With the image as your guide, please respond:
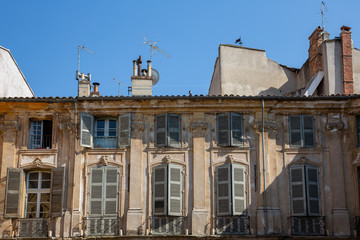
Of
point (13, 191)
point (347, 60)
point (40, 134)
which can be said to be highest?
point (347, 60)

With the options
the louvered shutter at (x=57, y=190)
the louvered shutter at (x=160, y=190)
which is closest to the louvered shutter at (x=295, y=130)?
the louvered shutter at (x=160, y=190)

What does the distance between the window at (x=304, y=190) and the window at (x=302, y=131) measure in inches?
33.0

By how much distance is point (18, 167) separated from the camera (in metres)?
23.6

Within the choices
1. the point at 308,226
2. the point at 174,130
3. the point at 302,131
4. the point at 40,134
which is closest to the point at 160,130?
the point at 174,130

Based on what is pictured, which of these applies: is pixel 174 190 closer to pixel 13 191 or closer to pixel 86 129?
pixel 86 129

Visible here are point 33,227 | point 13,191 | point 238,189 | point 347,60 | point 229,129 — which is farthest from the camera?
point 347,60

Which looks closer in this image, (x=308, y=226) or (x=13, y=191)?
(x=308, y=226)

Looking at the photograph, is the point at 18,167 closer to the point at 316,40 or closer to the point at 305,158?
the point at 305,158

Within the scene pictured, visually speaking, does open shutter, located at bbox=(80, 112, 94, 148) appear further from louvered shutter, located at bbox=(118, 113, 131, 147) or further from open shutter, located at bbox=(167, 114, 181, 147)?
open shutter, located at bbox=(167, 114, 181, 147)

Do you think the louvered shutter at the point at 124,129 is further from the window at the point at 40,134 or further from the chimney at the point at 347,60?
the chimney at the point at 347,60

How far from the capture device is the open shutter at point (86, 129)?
77.6 feet

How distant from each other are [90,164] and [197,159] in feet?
11.9

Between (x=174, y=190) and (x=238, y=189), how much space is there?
2.13 meters

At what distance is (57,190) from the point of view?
23.3 meters
